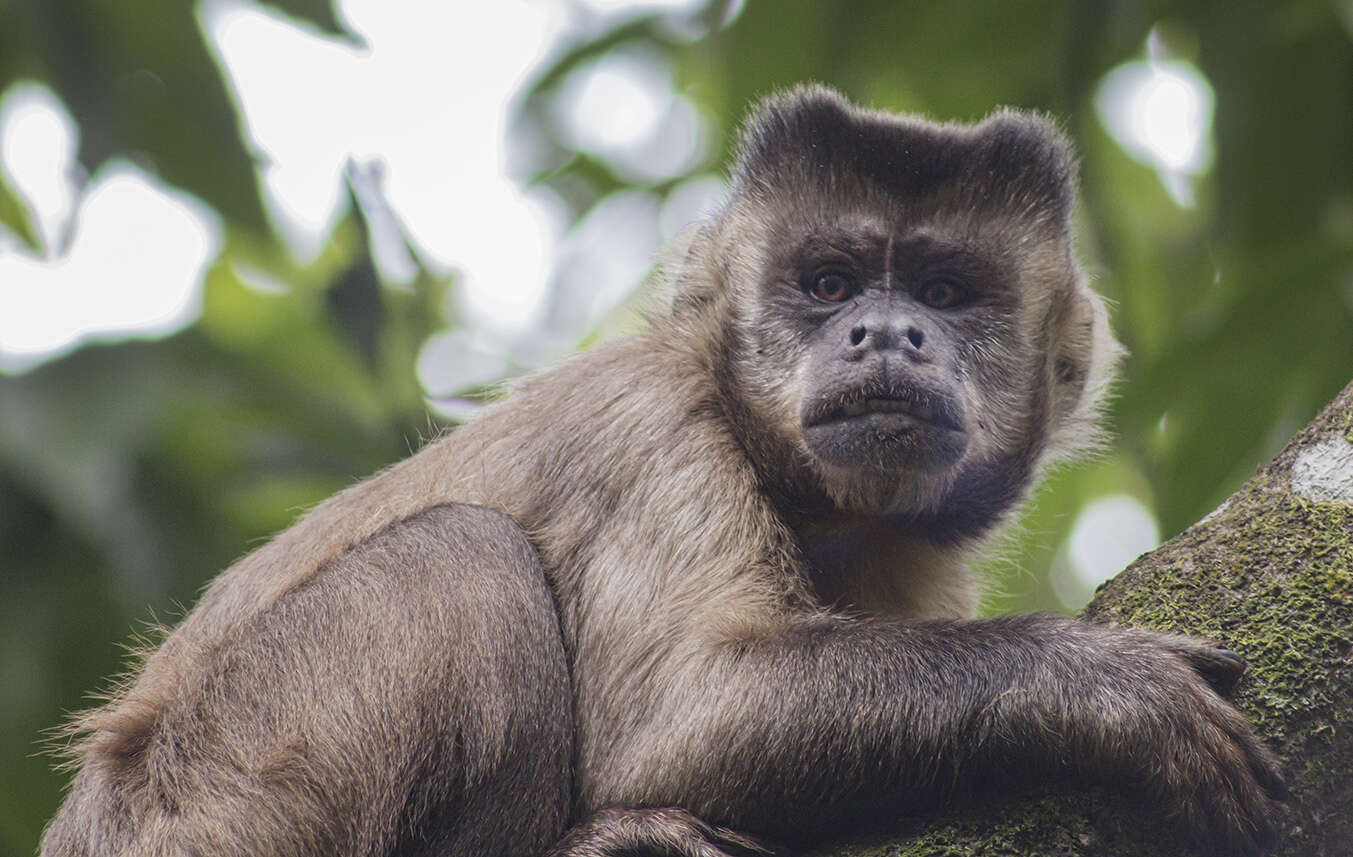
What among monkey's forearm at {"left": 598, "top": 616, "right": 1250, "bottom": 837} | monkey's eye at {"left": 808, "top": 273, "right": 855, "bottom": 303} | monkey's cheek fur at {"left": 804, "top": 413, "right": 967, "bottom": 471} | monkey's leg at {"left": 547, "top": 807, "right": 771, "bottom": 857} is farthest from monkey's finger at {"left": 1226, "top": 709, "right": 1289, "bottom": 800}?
monkey's eye at {"left": 808, "top": 273, "right": 855, "bottom": 303}

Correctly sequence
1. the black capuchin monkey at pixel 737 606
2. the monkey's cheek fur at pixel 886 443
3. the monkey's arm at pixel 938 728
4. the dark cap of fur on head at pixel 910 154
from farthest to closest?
the dark cap of fur on head at pixel 910 154
the monkey's cheek fur at pixel 886 443
the black capuchin monkey at pixel 737 606
the monkey's arm at pixel 938 728

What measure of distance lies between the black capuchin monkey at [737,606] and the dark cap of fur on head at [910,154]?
21mm

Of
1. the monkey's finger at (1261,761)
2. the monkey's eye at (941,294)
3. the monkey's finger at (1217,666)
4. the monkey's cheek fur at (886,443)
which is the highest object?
the monkey's eye at (941,294)

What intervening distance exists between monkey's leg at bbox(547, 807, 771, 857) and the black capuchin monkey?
13mm

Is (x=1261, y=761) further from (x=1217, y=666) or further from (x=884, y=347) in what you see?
(x=884, y=347)

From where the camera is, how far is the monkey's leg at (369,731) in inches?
220

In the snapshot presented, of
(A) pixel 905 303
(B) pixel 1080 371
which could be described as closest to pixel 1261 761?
(A) pixel 905 303

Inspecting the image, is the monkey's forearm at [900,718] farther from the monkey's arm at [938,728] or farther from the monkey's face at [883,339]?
the monkey's face at [883,339]

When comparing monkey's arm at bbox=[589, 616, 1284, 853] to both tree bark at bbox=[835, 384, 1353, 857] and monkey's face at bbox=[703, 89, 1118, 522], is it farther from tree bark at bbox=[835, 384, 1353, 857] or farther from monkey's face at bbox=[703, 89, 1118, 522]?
monkey's face at bbox=[703, 89, 1118, 522]

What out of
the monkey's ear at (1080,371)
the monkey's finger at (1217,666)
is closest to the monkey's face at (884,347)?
the monkey's ear at (1080,371)

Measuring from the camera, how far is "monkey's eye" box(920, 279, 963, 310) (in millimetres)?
7188

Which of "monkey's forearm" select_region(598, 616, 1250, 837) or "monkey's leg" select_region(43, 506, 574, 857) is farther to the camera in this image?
"monkey's leg" select_region(43, 506, 574, 857)

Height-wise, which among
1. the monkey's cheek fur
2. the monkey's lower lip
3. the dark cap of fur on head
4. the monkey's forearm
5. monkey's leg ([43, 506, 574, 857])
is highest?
the dark cap of fur on head

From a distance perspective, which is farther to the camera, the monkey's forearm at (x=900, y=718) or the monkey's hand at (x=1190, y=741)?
the monkey's forearm at (x=900, y=718)
